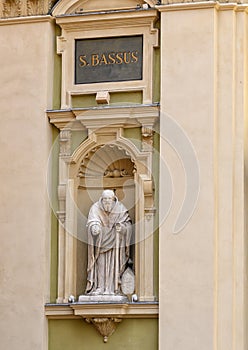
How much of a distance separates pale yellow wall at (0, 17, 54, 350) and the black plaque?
0.39 metres

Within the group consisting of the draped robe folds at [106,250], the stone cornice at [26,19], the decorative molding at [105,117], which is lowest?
the draped robe folds at [106,250]

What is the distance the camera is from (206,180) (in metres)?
16.4

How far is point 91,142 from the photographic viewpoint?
17094 millimetres

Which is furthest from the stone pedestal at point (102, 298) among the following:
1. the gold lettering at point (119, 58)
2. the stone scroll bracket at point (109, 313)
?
the gold lettering at point (119, 58)

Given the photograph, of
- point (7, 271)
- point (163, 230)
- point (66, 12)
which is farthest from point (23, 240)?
point (66, 12)

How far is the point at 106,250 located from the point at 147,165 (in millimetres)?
1121

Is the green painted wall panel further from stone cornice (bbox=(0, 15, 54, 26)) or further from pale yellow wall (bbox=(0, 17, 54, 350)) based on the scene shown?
stone cornice (bbox=(0, 15, 54, 26))

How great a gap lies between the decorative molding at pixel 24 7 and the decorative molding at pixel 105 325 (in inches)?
151

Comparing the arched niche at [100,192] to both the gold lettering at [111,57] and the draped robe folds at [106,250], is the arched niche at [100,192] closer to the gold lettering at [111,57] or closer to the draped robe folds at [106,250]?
the draped robe folds at [106,250]

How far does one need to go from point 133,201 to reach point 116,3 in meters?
2.44

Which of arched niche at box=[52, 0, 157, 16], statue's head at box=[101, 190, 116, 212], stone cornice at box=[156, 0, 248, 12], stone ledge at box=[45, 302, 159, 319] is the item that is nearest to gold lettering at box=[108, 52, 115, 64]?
arched niche at box=[52, 0, 157, 16]

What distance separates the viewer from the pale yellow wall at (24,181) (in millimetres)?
16781

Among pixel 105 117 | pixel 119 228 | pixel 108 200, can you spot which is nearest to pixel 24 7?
pixel 105 117

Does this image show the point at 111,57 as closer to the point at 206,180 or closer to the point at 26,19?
the point at 26,19
